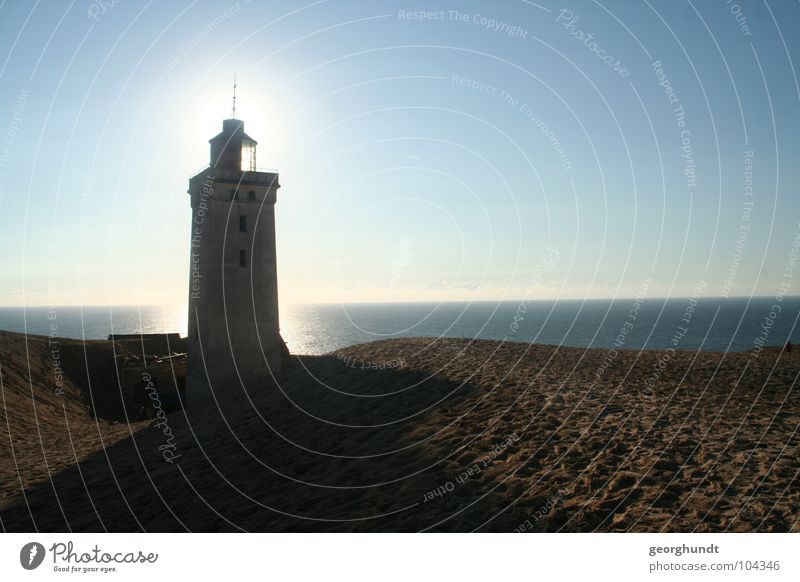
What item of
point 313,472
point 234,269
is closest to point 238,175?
point 234,269

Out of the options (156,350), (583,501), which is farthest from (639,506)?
(156,350)

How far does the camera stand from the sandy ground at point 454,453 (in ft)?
28.7

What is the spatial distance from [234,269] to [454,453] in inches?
656

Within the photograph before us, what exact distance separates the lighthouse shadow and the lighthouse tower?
5365mm

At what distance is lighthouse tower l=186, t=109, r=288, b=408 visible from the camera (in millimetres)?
24406

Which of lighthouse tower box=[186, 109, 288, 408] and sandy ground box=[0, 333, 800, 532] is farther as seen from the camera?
lighthouse tower box=[186, 109, 288, 408]

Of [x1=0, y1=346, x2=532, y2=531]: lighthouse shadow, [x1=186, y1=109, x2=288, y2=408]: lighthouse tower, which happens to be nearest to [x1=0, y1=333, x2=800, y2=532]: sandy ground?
[x1=0, y1=346, x2=532, y2=531]: lighthouse shadow

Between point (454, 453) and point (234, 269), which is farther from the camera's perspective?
point (234, 269)

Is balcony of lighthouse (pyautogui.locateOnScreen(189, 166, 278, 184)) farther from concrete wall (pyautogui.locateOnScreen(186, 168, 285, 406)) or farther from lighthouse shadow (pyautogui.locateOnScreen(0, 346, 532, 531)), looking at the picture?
lighthouse shadow (pyautogui.locateOnScreen(0, 346, 532, 531))

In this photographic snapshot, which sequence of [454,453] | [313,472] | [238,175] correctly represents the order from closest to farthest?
[454,453] → [313,472] → [238,175]

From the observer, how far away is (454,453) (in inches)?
430

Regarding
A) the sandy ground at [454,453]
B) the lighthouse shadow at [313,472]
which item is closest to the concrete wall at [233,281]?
the sandy ground at [454,453]

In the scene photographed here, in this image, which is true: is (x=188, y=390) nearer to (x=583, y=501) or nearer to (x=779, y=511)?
(x=583, y=501)

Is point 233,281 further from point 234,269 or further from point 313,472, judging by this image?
point 313,472
